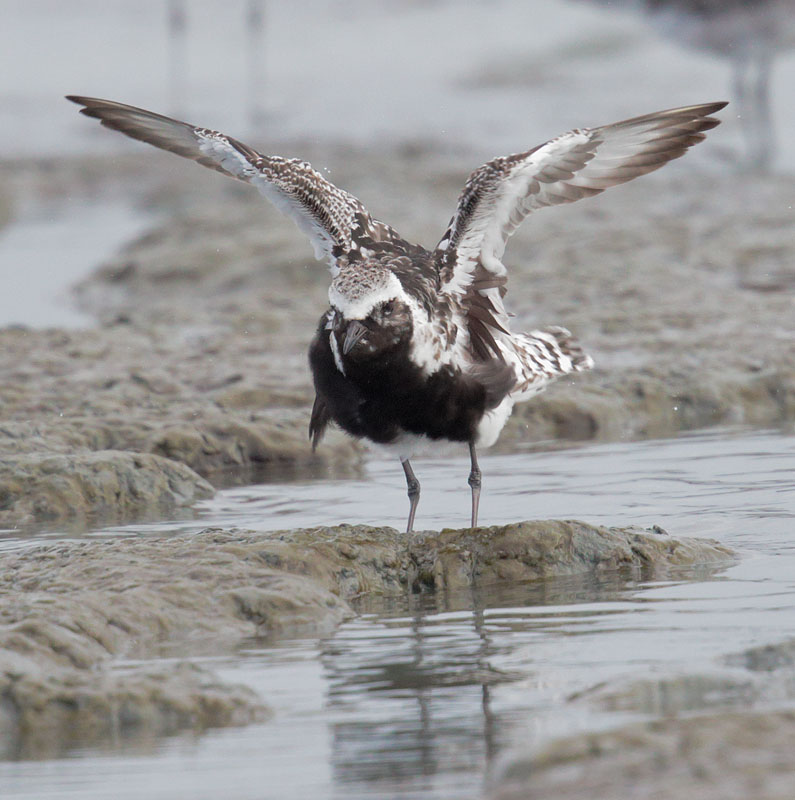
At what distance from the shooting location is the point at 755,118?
1864 cm

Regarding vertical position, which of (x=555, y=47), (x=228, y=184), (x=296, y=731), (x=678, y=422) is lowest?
(x=296, y=731)

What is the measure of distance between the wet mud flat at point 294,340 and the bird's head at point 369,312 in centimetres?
132

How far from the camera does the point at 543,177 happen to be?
5941 mm

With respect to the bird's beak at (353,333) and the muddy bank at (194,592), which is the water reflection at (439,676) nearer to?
the muddy bank at (194,592)

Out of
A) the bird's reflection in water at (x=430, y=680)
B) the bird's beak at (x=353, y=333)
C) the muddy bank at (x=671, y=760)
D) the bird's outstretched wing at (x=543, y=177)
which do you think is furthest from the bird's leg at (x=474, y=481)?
the muddy bank at (x=671, y=760)

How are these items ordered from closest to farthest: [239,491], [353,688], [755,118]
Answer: [353,688]
[239,491]
[755,118]

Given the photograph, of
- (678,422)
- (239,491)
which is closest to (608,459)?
Answer: (678,422)

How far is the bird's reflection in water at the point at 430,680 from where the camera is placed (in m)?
3.09

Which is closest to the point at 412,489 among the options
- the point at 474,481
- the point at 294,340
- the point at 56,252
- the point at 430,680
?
the point at 474,481

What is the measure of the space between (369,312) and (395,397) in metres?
0.33

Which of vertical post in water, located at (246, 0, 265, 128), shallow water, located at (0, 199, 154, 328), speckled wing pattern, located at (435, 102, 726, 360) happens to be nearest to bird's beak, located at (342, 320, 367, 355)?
speckled wing pattern, located at (435, 102, 726, 360)

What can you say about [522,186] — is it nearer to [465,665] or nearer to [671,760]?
[465,665]

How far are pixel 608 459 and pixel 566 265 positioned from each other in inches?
196

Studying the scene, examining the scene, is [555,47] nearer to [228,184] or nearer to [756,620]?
[228,184]
